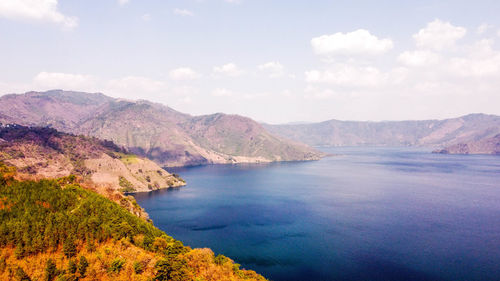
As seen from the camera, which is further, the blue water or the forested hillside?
the blue water

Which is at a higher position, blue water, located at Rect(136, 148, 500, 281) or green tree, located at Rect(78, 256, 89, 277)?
green tree, located at Rect(78, 256, 89, 277)

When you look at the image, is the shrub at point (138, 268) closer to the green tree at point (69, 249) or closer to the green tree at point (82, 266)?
the green tree at point (82, 266)

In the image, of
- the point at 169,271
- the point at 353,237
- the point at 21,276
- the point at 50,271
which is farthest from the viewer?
the point at 353,237

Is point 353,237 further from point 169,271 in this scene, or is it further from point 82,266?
point 82,266

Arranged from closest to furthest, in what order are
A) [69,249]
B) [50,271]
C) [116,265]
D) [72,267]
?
[50,271] → [72,267] → [116,265] → [69,249]

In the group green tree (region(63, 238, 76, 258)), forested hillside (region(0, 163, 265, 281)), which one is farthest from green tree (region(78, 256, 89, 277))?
green tree (region(63, 238, 76, 258))

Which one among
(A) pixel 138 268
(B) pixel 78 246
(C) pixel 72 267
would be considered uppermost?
(B) pixel 78 246

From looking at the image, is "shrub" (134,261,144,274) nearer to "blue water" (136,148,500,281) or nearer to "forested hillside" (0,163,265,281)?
"forested hillside" (0,163,265,281)


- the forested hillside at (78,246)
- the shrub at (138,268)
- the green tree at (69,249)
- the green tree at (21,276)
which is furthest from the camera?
the green tree at (69,249)

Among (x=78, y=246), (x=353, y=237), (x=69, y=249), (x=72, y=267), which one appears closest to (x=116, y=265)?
(x=72, y=267)

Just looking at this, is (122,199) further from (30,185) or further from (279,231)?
(279,231)

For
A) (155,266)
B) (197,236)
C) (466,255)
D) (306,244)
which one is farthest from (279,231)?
(155,266)

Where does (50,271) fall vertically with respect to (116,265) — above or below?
above

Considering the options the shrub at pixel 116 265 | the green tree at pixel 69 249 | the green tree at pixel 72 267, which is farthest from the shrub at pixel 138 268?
the green tree at pixel 69 249
